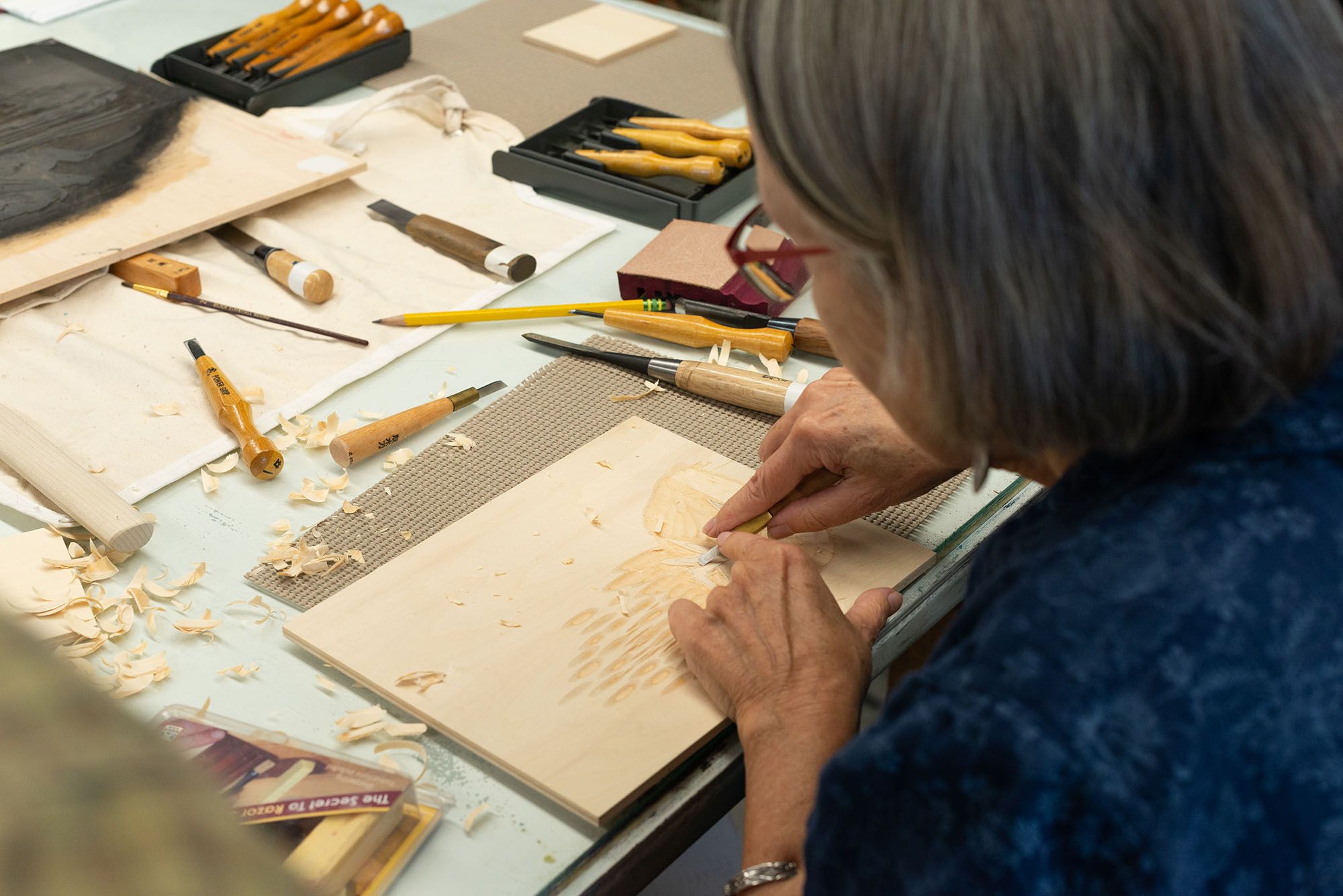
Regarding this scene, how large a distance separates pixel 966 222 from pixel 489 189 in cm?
137

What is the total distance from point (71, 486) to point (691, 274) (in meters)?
0.80

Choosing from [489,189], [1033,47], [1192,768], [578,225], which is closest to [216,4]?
[489,189]

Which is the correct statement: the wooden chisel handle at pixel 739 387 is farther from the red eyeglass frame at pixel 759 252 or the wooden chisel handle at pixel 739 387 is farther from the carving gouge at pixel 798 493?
the red eyeglass frame at pixel 759 252

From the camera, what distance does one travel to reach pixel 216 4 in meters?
2.52

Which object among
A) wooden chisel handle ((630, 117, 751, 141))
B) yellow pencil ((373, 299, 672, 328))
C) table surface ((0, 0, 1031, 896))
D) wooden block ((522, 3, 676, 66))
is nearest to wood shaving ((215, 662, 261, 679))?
table surface ((0, 0, 1031, 896))

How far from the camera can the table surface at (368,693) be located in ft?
3.01

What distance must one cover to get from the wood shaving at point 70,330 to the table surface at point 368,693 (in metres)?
0.35

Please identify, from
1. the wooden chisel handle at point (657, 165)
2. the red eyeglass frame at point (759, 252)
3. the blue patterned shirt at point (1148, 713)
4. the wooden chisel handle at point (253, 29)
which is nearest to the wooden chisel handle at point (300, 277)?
the wooden chisel handle at point (657, 165)

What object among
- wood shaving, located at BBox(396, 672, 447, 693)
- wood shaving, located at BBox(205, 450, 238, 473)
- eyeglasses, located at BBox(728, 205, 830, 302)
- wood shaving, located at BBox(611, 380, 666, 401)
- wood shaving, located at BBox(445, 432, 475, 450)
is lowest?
wood shaving, located at BBox(611, 380, 666, 401)

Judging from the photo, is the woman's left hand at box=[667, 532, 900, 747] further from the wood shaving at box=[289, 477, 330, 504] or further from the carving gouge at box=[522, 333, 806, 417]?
the wood shaving at box=[289, 477, 330, 504]

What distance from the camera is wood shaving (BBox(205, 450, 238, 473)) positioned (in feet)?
4.31

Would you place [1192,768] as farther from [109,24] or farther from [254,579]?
[109,24]

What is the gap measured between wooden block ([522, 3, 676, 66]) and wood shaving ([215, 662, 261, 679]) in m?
1.64

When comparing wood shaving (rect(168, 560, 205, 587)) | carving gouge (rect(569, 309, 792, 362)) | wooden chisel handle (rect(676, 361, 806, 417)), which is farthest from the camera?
carving gouge (rect(569, 309, 792, 362))
